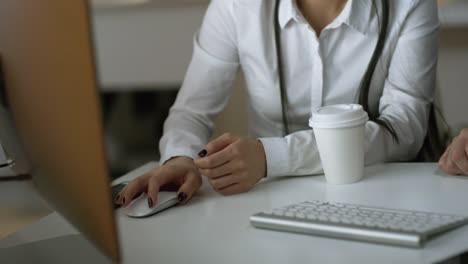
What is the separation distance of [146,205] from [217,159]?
0.44ft

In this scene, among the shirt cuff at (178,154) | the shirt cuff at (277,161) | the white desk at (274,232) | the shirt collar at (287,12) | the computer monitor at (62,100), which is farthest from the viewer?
the shirt collar at (287,12)

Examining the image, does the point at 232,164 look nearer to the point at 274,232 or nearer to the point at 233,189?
the point at 233,189

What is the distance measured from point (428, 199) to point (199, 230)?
12.5 inches

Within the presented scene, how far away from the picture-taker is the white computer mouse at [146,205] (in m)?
0.97

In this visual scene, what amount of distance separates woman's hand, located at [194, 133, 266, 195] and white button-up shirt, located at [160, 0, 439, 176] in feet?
0.37

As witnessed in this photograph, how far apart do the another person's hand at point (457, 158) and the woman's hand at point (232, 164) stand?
0.28 metres

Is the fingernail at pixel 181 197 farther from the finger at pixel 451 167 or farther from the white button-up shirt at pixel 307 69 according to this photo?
the finger at pixel 451 167

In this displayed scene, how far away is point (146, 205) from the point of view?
99 cm

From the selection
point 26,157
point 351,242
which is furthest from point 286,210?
point 26,157

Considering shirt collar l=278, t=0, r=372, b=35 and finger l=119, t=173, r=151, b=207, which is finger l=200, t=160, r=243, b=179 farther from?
shirt collar l=278, t=0, r=372, b=35

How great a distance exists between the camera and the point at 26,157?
0.73 m

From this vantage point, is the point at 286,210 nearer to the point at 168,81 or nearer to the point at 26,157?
the point at 26,157

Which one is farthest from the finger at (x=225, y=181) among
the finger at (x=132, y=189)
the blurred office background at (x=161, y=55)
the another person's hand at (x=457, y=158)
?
the blurred office background at (x=161, y=55)

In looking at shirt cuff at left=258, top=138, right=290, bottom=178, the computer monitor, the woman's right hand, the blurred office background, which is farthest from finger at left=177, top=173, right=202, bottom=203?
the blurred office background
